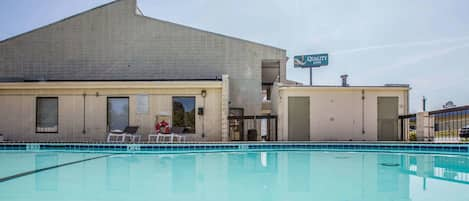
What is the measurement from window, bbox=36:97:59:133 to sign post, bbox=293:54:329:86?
12.2 metres

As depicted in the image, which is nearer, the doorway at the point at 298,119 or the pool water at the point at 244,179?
the pool water at the point at 244,179

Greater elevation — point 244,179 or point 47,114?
point 47,114

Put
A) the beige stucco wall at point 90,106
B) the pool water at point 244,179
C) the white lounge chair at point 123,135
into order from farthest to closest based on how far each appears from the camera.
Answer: the beige stucco wall at point 90,106, the white lounge chair at point 123,135, the pool water at point 244,179

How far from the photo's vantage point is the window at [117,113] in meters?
13.4

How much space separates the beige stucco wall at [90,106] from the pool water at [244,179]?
3.80 m

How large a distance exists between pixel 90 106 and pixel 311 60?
1174 centimetres

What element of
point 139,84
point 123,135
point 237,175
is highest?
point 139,84

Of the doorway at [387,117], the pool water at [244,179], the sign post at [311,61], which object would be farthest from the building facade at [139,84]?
the pool water at [244,179]

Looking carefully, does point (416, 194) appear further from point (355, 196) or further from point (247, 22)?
point (247, 22)

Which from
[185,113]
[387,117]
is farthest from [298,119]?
[185,113]

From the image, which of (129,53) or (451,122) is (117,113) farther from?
(451,122)

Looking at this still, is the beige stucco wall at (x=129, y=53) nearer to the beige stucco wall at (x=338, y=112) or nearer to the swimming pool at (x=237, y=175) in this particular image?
the beige stucco wall at (x=338, y=112)

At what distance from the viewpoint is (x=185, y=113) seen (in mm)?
13414

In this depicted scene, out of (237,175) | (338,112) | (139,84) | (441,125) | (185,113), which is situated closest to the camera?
(237,175)
